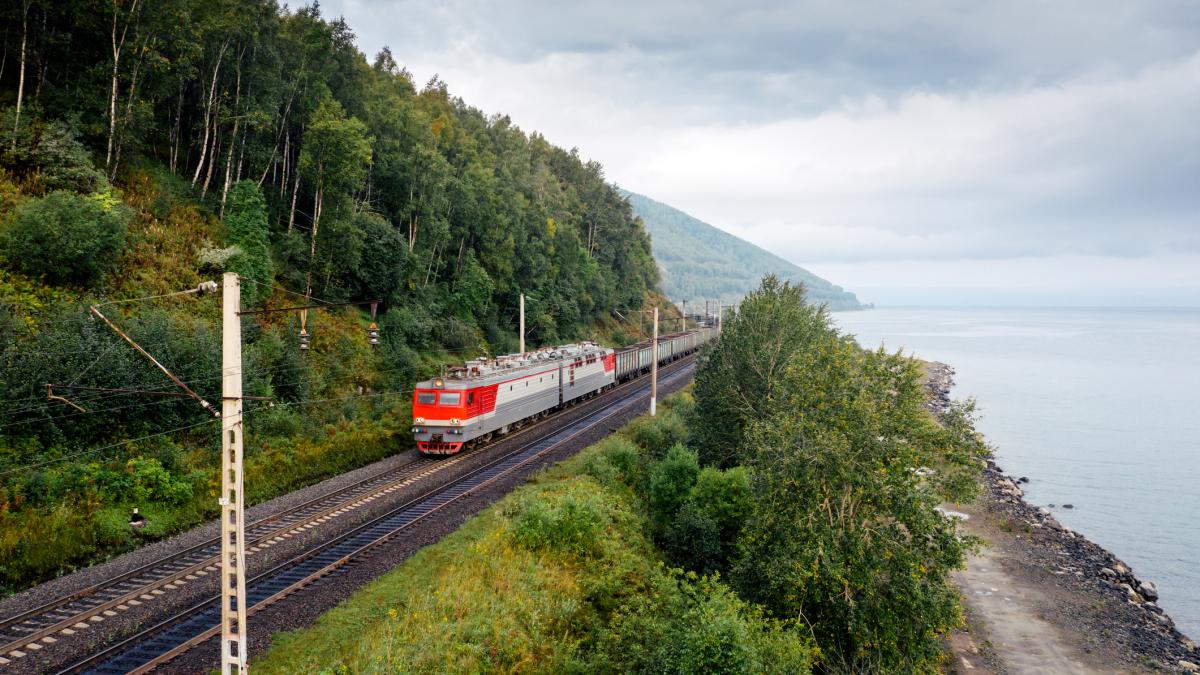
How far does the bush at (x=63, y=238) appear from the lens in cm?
2503

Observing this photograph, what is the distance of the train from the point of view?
31.3m

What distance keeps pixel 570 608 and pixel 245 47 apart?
36.9 m

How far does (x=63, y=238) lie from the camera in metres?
25.3

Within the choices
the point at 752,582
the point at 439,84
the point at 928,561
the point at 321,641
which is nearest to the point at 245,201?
the point at 321,641

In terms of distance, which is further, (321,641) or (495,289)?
(495,289)

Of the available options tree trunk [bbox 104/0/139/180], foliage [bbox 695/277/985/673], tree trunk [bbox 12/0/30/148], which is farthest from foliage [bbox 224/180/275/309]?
foliage [bbox 695/277/985/673]

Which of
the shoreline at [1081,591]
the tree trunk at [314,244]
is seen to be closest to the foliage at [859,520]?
the shoreline at [1081,591]

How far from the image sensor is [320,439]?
3000 cm

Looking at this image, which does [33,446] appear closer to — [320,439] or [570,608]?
[320,439]

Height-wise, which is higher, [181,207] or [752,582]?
[181,207]

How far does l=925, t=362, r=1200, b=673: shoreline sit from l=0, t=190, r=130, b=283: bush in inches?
1331

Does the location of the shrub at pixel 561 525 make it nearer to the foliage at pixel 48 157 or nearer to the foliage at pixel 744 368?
the foliage at pixel 744 368

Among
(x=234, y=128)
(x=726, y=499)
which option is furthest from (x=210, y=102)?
(x=726, y=499)

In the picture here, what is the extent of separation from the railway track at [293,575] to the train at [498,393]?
92.1 inches
